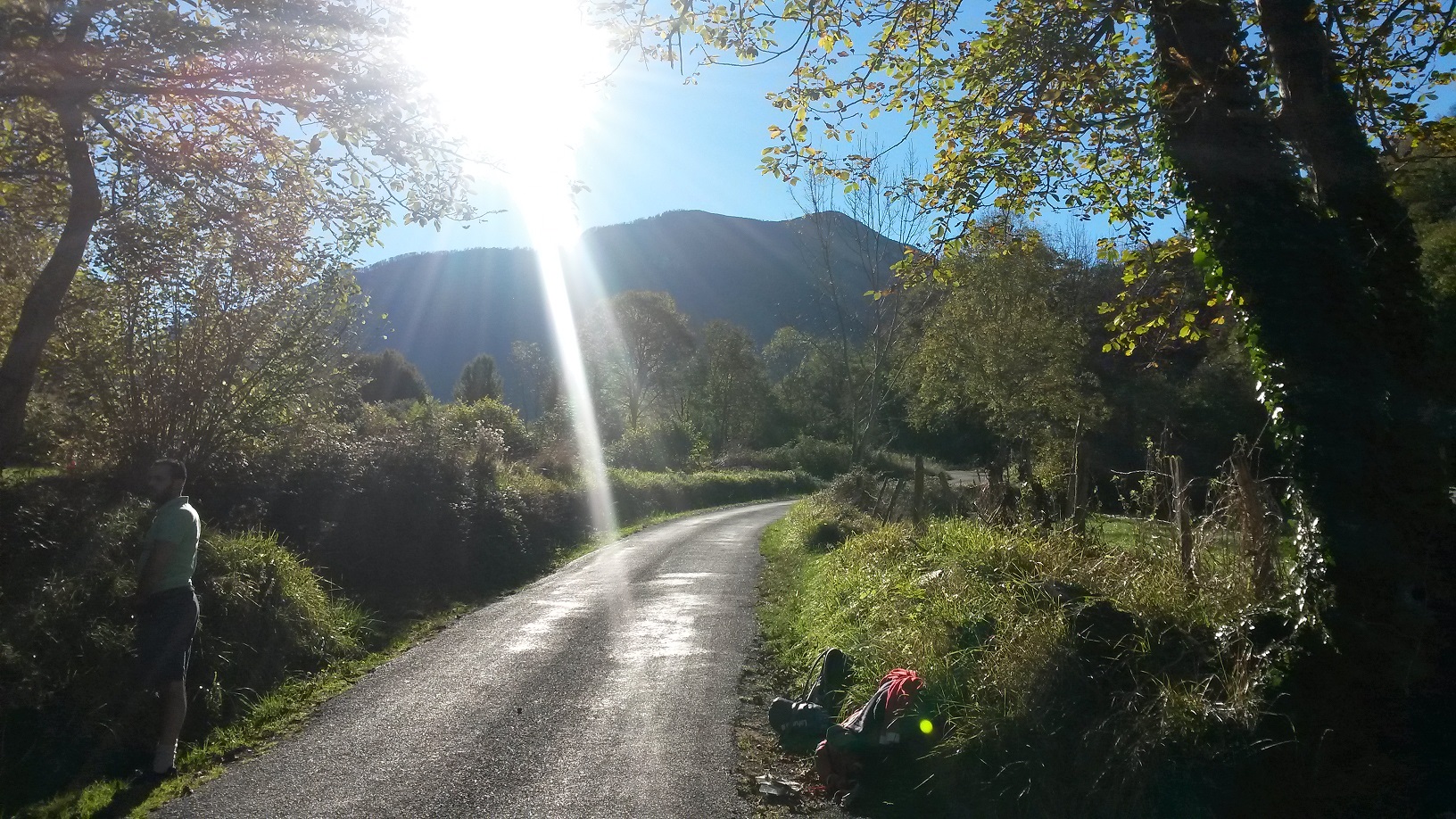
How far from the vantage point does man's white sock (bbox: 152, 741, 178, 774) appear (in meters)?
5.48

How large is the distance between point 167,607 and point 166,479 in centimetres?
82

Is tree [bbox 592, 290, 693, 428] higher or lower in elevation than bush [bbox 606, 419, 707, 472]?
higher

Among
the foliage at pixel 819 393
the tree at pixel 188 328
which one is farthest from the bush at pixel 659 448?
the tree at pixel 188 328

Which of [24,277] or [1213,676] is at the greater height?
[24,277]

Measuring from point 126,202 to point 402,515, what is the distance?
659cm

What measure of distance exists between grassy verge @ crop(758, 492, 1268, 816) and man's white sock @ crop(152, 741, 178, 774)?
176 inches

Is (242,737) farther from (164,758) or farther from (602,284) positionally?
(602,284)

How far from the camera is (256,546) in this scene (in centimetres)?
902

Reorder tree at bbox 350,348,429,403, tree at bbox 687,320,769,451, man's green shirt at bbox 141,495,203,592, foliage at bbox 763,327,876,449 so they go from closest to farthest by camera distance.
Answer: man's green shirt at bbox 141,495,203,592 → foliage at bbox 763,327,876,449 → tree at bbox 687,320,769,451 → tree at bbox 350,348,429,403

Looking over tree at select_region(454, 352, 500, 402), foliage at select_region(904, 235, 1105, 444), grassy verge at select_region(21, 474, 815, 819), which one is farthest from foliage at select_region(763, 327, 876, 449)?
grassy verge at select_region(21, 474, 815, 819)

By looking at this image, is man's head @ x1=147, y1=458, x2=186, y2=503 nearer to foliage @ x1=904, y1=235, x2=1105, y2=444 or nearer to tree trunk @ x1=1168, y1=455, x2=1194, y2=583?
tree trunk @ x1=1168, y1=455, x2=1194, y2=583

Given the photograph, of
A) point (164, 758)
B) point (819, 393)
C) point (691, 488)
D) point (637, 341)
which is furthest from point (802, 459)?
point (164, 758)

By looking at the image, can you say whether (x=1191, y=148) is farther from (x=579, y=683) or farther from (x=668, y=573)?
(x=668, y=573)

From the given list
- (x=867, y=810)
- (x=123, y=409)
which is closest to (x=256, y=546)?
(x=123, y=409)
